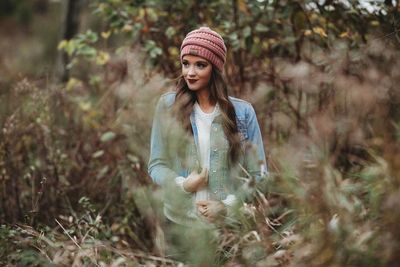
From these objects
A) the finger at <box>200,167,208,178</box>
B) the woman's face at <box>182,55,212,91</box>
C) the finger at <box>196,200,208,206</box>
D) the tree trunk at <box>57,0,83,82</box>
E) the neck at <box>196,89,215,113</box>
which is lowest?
the tree trunk at <box>57,0,83,82</box>

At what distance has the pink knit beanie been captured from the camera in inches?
114

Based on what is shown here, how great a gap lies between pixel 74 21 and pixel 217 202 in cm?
450

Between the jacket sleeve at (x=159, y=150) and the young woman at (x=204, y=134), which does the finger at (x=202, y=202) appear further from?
the jacket sleeve at (x=159, y=150)

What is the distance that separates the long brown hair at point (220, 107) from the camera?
2.90 m

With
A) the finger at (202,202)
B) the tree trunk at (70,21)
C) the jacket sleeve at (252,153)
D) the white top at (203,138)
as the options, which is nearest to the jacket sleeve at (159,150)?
the white top at (203,138)

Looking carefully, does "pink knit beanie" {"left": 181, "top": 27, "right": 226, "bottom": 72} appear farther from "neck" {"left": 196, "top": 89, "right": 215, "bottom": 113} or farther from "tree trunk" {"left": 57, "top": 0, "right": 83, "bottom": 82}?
"tree trunk" {"left": 57, "top": 0, "right": 83, "bottom": 82}

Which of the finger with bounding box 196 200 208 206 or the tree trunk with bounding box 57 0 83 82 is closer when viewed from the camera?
the finger with bounding box 196 200 208 206

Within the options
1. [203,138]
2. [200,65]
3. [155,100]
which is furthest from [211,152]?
[155,100]

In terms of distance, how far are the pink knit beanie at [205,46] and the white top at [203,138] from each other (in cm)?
25

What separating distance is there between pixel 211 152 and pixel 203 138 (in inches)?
3.2

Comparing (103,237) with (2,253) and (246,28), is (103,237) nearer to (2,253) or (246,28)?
(2,253)

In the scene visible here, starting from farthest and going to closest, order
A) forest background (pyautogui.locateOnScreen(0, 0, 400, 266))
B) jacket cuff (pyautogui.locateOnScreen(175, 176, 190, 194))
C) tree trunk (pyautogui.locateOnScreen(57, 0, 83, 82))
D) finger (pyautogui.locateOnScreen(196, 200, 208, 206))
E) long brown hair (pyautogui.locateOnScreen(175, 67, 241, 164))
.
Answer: tree trunk (pyautogui.locateOnScreen(57, 0, 83, 82)) < forest background (pyautogui.locateOnScreen(0, 0, 400, 266)) < long brown hair (pyautogui.locateOnScreen(175, 67, 241, 164)) < jacket cuff (pyautogui.locateOnScreen(175, 176, 190, 194)) < finger (pyautogui.locateOnScreen(196, 200, 208, 206))

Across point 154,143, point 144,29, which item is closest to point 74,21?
point 144,29

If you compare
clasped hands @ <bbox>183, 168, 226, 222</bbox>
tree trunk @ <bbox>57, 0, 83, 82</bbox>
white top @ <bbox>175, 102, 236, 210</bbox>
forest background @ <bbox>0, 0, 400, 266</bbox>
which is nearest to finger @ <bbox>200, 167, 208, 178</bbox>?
clasped hands @ <bbox>183, 168, 226, 222</bbox>
